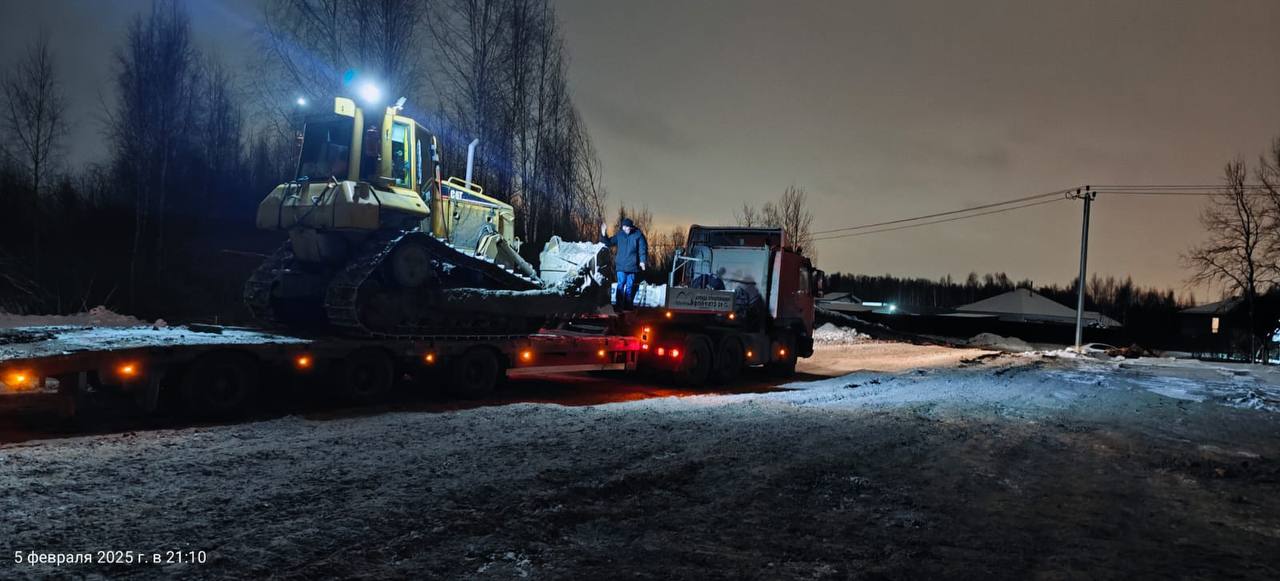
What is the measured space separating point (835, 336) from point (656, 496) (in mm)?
31730

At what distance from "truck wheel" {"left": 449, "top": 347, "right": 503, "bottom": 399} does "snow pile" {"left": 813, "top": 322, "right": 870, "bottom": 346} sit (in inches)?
900

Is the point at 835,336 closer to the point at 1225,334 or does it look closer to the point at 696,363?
the point at 696,363

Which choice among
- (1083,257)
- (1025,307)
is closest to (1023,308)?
(1025,307)

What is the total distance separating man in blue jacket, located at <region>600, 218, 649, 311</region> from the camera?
49.3 feet

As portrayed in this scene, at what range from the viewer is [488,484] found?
6137 mm

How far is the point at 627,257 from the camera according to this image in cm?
1527

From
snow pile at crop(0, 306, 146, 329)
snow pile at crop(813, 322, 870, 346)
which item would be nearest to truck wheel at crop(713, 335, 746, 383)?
snow pile at crop(0, 306, 146, 329)

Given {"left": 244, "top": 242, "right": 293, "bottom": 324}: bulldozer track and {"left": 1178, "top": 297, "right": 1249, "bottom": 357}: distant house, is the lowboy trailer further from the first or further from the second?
{"left": 1178, "top": 297, "right": 1249, "bottom": 357}: distant house

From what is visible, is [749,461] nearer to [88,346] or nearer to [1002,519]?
[1002,519]

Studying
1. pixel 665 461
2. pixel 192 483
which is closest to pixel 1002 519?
pixel 665 461

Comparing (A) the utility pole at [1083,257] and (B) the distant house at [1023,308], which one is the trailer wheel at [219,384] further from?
(B) the distant house at [1023,308]

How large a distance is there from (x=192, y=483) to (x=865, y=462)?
18.9 ft

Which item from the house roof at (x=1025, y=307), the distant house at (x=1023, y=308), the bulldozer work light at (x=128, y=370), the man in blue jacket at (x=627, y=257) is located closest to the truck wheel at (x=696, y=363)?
the man in blue jacket at (x=627, y=257)

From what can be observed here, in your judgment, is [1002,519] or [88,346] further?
[88,346]
